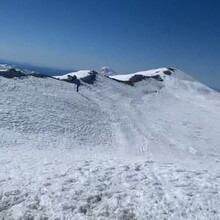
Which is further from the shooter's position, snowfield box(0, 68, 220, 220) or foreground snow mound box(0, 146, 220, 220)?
snowfield box(0, 68, 220, 220)

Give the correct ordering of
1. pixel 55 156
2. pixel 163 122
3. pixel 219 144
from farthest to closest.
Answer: pixel 163 122 → pixel 219 144 → pixel 55 156

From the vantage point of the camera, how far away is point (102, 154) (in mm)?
17234

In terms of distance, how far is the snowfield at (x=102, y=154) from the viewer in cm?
1010

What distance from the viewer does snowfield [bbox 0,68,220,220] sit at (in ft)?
33.1

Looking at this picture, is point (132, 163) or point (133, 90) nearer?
point (132, 163)

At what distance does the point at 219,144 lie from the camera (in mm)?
23250

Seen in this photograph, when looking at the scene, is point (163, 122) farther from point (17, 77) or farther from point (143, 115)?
point (17, 77)

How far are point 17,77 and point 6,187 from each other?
66.5ft

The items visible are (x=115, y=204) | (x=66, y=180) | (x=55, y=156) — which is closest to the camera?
(x=115, y=204)

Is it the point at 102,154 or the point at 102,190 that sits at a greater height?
the point at 102,190

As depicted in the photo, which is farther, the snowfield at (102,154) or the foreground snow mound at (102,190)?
the snowfield at (102,154)

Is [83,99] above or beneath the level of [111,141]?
above

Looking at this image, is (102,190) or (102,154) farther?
(102,154)

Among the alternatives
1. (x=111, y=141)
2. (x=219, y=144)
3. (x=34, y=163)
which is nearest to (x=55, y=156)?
(x=34, y=163)
